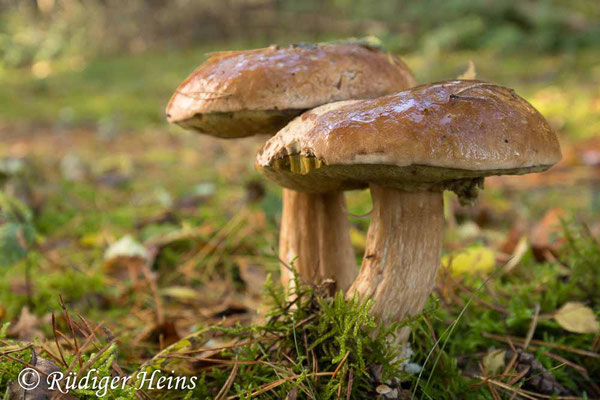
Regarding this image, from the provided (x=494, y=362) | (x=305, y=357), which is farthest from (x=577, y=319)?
(x=305, y=357)

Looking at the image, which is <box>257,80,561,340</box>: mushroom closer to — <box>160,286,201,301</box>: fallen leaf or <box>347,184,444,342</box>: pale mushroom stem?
<box>347,184,444,342</box>: pale mushroom stem

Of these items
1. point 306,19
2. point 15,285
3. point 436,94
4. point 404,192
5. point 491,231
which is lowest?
point 491,231

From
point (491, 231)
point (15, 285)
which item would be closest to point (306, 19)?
point (491, 231)

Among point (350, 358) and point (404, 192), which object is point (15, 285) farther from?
point (404, 192)

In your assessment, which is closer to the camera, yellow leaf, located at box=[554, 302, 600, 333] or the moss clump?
the moss clump

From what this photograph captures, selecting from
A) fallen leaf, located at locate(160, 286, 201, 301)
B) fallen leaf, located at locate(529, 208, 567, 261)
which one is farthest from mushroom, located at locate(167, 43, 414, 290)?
fallen leaf, located at locate(529, 208, 567, 261)

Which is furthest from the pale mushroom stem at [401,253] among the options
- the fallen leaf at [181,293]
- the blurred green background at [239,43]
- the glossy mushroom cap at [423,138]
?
the blurred green background at [239,43]
